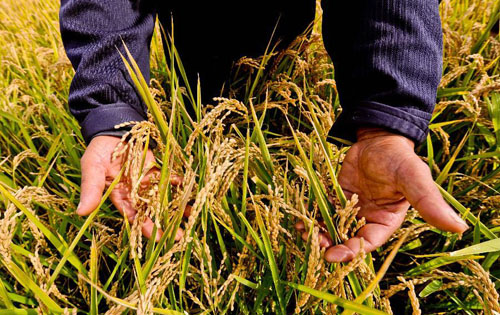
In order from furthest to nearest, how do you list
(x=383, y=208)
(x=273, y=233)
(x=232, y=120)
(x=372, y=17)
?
(x=232, y=120), (x=372, y=17), (x=383, y=208), (x=273, y=233)

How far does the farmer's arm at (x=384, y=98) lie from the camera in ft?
3.23

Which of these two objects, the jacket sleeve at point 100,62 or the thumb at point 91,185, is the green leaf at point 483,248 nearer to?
the thumb at point 91,185

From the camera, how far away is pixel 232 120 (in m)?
1.58

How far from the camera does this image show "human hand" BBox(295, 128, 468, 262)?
80 centimetres

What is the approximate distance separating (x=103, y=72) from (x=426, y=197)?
1166mm

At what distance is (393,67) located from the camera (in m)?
1.10

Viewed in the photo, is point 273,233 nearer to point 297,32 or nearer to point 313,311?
point 313,311

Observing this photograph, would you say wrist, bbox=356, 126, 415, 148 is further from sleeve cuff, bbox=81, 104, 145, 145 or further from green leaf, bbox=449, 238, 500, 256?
sleeve cuff, bbox=81, 104, 145, 145

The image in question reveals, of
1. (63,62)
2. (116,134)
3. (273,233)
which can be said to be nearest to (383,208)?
(273,233)

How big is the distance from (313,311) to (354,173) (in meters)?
0.45

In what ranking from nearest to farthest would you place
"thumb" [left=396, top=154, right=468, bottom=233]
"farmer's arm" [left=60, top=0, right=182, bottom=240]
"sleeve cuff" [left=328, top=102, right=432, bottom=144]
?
1. "thumb" [left=396, top=154, right=468, bottom=233]
2. "sleeve cuff" [left=328, top=102, right=432, bottom=144]
3. "farmer's arm" [left=60, top=0, right=182, bottom=240]

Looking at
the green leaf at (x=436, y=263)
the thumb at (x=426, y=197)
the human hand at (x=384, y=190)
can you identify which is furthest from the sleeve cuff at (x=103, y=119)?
the green leaf at (x=436, y=263)

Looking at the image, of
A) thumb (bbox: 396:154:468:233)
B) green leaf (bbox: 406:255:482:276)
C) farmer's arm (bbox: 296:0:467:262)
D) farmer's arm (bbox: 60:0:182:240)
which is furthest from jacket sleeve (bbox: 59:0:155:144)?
green leaf (bbox: 406:255:482:276)

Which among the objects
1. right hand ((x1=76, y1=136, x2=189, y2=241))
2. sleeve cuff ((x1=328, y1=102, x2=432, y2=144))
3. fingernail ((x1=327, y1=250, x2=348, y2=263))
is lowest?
fingernail ((x1=327, y1=250, x2=348, y2=263))
